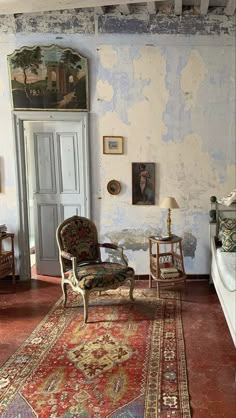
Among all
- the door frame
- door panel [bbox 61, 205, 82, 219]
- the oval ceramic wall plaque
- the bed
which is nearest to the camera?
the bed

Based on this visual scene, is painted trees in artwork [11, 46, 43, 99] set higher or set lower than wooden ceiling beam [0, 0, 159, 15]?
lower

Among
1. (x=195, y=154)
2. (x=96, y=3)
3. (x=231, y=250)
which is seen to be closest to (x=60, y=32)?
(x=96, y=3)

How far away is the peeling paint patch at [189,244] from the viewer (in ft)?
16.8

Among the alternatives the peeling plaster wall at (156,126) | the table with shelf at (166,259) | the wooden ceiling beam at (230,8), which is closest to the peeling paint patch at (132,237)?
the peeling plaster wall at (156,126)

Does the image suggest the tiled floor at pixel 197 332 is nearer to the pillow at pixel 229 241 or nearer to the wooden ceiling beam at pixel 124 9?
the pillow at pixel 229 241

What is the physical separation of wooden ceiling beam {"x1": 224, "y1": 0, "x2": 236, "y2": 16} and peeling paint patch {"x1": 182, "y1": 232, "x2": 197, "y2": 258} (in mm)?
2992

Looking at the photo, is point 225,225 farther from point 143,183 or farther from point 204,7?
point 204,7

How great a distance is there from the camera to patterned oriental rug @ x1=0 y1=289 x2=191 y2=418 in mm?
2502

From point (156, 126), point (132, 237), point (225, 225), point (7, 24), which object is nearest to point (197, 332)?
point (225, 225)

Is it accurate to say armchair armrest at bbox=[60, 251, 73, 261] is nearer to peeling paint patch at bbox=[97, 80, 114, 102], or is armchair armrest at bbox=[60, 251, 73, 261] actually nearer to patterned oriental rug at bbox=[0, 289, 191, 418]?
patterned oriental rug at bbox=[0, 289, 191, 418]

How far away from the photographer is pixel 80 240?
442cm

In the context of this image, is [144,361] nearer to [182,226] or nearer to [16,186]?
[182,226]

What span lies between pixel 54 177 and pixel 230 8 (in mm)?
3277

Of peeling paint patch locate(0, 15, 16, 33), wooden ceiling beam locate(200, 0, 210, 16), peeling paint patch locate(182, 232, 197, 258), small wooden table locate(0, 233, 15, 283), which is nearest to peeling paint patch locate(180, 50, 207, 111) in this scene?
wooden ceiling beam locate(200, 0, 210, 16)
